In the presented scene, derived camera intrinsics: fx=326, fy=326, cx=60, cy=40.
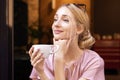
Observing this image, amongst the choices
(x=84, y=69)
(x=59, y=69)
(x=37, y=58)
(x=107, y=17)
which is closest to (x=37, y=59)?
(x=37, y=58)

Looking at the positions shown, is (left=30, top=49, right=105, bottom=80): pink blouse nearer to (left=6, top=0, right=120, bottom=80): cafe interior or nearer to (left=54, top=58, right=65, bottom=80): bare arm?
(left=54, top=58, right=65, bottom=80): bare arm

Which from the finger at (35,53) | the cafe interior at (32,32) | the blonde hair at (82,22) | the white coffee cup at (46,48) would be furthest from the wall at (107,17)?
the finger at (35,53)

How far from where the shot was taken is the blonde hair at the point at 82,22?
150 centimetres

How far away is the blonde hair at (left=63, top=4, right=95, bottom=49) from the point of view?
58.9 inches

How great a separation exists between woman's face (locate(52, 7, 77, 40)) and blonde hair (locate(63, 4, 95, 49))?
26 millimetres

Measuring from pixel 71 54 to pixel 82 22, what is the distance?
0.52 ft

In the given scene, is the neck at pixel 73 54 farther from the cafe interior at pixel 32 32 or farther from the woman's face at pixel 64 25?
the cafe interior at pixel 32 32

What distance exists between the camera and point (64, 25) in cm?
147

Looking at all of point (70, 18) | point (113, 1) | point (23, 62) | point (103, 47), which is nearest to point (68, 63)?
point (70, 18)

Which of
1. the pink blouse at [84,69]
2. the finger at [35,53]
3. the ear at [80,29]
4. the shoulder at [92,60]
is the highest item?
the ear at [80,29]

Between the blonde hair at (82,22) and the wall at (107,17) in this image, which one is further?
the wall at (107,17)

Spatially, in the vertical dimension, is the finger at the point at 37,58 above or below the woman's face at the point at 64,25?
below

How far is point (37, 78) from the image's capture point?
152 cm

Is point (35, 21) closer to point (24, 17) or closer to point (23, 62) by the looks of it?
point (24, 17)
